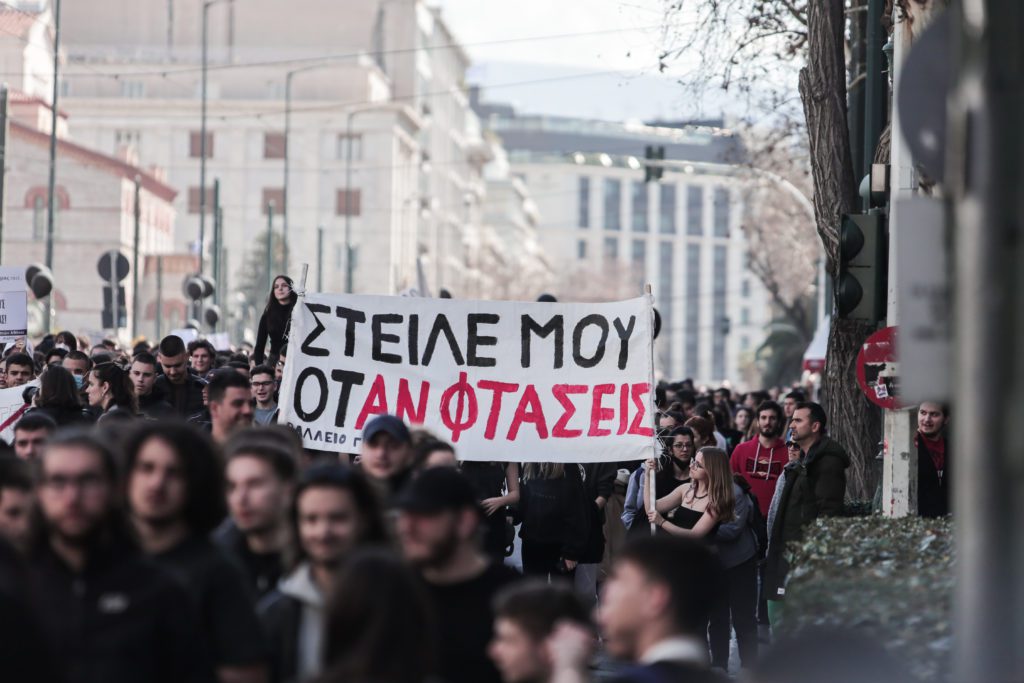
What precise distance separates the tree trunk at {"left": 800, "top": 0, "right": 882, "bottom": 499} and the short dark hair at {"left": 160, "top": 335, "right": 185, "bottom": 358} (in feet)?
19.3

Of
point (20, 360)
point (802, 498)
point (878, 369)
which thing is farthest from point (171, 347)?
point (878, 369)

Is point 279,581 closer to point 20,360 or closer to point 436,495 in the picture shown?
point 436,495

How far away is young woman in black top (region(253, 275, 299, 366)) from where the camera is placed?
14.7 m

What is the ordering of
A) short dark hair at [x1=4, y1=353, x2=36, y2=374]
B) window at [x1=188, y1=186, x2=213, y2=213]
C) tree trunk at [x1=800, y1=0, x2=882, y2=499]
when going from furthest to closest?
window at [x1=188, y1=186, x2=213, y2=213] < tree trunk at [x1=800, y1=0, x2=882, y2=499] < short dark hair at [x1=4, y1=353, x2=36, y2=374]

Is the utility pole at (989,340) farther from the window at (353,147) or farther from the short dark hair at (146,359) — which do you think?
the window at (353,147)

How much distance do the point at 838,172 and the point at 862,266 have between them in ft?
16.1

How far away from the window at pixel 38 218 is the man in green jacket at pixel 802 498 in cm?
7103

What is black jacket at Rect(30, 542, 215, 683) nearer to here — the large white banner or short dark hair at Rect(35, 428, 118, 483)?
short dark hair at Rect(35, 428, 118, 483)

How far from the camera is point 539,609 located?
17.0ft

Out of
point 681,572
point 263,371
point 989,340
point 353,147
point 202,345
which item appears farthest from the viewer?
point 353,147

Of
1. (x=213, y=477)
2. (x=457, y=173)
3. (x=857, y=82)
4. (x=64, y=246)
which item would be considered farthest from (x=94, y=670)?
(x=457, y=173)

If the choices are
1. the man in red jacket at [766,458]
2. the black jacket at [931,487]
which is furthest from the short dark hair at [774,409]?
the black jacket at [931,487]

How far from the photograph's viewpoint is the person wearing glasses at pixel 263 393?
1266 centimetres

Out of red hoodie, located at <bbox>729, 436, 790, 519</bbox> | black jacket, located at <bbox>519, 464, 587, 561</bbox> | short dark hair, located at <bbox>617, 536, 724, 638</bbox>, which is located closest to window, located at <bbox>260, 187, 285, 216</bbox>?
red hoodie, located at <bbox>729, 436, 790, 519</bbox>
